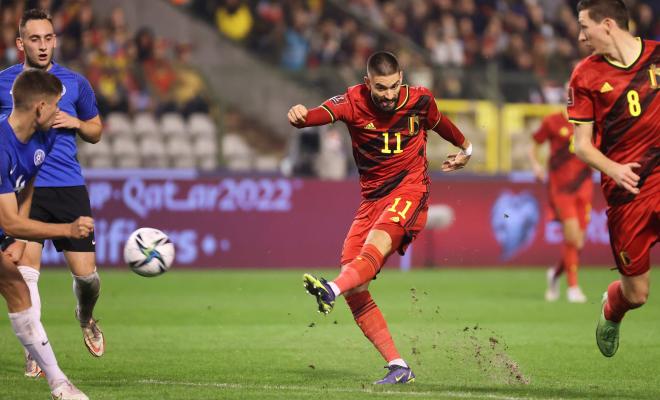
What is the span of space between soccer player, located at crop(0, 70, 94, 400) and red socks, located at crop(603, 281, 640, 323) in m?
3.70

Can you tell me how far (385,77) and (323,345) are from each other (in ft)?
11.5

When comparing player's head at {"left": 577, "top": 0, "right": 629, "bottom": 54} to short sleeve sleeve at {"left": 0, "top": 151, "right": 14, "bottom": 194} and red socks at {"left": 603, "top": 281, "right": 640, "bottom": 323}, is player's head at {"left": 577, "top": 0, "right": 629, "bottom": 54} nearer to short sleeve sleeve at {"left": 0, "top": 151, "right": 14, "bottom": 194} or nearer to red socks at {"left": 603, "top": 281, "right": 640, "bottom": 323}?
red socks at {"left": 603, "top": 281, "right": 640, "bottom": 323}

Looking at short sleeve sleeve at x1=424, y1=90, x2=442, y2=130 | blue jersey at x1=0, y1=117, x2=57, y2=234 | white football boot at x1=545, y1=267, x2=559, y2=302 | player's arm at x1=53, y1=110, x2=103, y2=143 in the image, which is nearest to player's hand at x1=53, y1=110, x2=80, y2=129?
player's arm at x1=53, y1=110, x2=103, y2=143

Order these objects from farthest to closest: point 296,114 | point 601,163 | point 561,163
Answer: point 561,163
point 296,114
point 601,163

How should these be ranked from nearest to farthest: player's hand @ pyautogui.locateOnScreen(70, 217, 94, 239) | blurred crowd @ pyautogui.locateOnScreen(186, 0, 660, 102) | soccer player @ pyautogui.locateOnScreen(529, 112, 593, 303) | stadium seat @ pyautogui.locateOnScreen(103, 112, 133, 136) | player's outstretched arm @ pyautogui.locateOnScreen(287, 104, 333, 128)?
player's hand @ pyautogui.locateOnScreen(70, 217, 94, 239) → player's outstretched arm @ pyautogui.locateOnScreen(287, 104, 333, 128) → soccer player @ pyautogui.locateOnScreen(529, 112, 593, 303) → stadium seat @ pyautogui.locateOnScreen(103, 112, 133, 136) → blurred crowd @ pyautogui.locateOnScreen(186, 0, 660, 102)

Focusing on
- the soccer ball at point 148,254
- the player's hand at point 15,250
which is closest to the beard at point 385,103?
the soccer ball at point 148,254

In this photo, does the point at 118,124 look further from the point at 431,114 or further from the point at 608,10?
the point at 608,10

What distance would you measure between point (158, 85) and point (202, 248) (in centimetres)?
285

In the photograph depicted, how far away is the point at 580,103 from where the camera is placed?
303 inches

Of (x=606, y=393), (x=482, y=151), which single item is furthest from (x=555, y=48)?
(x=606, y=393)

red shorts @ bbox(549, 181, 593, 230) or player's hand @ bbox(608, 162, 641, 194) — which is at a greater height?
player's hand @ bbox(608, 162, 641, 194)

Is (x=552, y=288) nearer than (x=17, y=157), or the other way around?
(x=17, y=157)

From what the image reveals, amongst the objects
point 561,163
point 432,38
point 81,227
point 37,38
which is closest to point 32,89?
point 81,227

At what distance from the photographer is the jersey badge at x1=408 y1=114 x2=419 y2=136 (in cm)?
881
